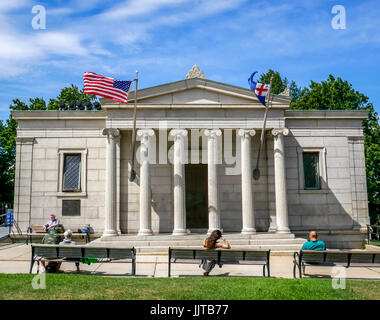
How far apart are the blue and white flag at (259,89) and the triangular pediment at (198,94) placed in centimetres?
136

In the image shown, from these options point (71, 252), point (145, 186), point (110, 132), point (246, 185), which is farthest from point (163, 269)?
point (110, 132)

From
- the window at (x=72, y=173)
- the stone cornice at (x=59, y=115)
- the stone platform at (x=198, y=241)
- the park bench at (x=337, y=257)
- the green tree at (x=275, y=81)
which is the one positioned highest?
the green tree at (x=275, y=81)

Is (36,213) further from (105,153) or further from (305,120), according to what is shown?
(305,120)

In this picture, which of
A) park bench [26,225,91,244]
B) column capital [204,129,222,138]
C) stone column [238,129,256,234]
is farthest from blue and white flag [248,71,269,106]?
park bench [26,225,91,244]

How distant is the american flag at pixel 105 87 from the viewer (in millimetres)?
→ 16219

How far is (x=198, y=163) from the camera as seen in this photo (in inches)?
789

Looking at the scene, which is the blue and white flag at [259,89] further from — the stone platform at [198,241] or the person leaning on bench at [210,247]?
the person leaning on bench at [210,247]

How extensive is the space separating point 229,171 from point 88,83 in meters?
8.37

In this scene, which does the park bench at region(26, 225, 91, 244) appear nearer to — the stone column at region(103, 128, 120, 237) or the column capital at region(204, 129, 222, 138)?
the stone column at region(103, 128, 120, 237)

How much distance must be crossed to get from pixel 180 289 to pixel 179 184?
9.68m

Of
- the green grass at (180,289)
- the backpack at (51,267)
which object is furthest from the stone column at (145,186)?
the green grass at (180,289)
